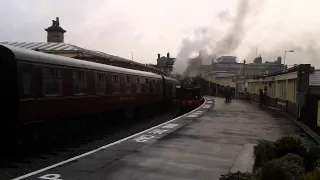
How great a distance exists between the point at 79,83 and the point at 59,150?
9.91 ft

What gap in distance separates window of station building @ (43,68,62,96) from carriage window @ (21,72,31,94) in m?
0.87

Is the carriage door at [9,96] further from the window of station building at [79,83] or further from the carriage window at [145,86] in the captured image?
the carriage window at [145,86]

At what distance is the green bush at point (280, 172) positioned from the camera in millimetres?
5613

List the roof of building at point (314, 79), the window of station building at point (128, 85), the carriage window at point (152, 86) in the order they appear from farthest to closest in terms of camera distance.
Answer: the carriage window at point (152, 86)
the roof of building at point (314, 79)
the window of station building at point (128, 85)

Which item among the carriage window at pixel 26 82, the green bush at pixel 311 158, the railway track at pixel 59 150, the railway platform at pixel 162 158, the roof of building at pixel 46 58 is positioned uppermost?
the roof of building at pixel 46 58

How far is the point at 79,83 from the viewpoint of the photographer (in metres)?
14.1

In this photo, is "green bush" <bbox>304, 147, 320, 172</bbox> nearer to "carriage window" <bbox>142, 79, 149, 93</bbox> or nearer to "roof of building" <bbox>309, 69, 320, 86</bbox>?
"roof of building" <bbox>309, 69, 320, 86</bbox>

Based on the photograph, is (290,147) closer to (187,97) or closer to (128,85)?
(128,85)

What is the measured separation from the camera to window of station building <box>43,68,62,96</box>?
38.0 ft

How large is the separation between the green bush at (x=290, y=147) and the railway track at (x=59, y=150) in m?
6.30

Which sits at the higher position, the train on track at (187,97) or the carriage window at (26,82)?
the carriage window at (26,82)

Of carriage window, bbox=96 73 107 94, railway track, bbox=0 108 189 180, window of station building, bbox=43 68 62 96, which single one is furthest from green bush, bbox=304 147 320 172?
carriage window, bbox=96 73 107 94

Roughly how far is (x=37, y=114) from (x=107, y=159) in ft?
10.9

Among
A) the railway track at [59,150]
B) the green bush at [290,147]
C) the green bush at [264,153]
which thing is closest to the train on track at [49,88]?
the railway track at [59,150]
